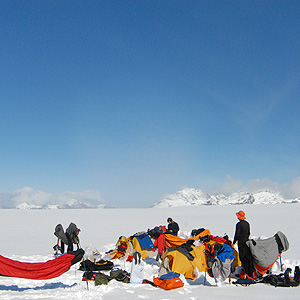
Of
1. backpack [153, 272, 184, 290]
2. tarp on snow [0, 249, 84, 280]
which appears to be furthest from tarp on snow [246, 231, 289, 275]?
tarp on snow [0, 249, 84, 280]

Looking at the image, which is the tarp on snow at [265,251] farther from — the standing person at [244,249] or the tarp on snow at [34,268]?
the tarp on snow at [34,268]

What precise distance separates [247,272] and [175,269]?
5.85 ft

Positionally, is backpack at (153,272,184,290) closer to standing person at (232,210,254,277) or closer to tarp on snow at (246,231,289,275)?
standing person at (232,210,254,277)

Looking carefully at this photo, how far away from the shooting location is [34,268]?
22.1 ft

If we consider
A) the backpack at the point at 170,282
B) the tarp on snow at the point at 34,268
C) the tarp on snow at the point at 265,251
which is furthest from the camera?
the tarp on snow at the point at 265,251

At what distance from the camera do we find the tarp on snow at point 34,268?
6.55 meters

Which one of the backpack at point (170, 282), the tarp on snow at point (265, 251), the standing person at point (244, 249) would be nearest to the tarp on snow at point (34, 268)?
the backpack at point (170, 282)

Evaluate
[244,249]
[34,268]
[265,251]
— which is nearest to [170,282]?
[244,249]

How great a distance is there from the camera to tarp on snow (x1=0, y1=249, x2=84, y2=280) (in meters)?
6.55

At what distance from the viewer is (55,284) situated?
7832 millimetres

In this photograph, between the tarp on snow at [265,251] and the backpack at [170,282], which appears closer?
the backpack at [170,282]

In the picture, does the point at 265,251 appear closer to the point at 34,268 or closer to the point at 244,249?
the point at 244,249

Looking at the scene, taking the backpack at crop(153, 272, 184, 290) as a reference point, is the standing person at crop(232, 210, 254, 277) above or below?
above

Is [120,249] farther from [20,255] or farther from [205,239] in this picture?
[20,255]
